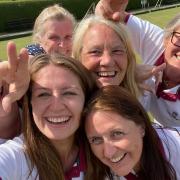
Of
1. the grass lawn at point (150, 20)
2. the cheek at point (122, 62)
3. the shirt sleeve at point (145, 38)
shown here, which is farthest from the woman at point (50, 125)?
the grass lawn at point (150, 20)

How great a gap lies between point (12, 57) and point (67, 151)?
0.77 meters

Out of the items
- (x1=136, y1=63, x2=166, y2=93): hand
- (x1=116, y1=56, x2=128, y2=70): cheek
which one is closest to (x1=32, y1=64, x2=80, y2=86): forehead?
(x1=116, y1=56, x2=128, y2=70): cheek

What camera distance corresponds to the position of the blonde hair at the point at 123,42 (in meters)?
3.24

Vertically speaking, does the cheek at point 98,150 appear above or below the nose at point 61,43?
above

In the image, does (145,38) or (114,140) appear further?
(145,38)

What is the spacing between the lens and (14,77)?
242 centimetres

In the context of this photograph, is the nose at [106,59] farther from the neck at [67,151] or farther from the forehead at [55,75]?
the neck at [67,151]

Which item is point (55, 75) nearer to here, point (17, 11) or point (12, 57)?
point (12, 57)

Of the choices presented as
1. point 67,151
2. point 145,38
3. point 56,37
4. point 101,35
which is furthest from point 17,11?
point 67,151

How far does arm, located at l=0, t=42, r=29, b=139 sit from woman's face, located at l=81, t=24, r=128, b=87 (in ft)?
2.41

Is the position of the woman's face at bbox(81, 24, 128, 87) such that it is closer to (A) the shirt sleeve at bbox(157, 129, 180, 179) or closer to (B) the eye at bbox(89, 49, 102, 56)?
(B) the eye at bbox(89, 49, 102, 56)

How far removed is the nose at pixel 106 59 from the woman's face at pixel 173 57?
2.21 feet

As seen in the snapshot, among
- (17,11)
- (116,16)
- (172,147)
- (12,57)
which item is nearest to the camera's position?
(12,57)

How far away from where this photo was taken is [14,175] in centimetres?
241
